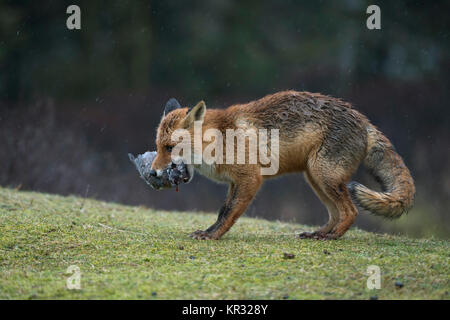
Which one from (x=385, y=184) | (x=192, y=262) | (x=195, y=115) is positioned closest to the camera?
(x=192, y=262)

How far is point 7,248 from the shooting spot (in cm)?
546

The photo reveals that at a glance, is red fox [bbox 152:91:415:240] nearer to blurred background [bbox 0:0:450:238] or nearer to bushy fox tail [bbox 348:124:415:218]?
bushy fox tail [bbox 348:124:415:218]

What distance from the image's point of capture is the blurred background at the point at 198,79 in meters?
12.9

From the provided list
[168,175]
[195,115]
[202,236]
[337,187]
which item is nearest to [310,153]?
[337,187]

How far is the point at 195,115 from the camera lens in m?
6.52

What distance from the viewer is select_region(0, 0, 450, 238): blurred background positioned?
12914mm

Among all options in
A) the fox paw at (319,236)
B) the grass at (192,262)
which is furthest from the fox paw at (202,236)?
the fox paw at (319,236)

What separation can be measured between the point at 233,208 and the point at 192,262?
1.40 m

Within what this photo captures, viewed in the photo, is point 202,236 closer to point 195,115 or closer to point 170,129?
point 170,129

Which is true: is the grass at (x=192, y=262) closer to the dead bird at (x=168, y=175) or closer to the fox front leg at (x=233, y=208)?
the fox front leg at (x=233, y=208)

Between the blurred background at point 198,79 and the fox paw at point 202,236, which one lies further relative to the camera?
the blurred background at point 198,79

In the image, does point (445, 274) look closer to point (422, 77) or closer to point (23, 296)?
point (23, 296)

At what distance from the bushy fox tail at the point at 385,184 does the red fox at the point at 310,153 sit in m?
0.01
